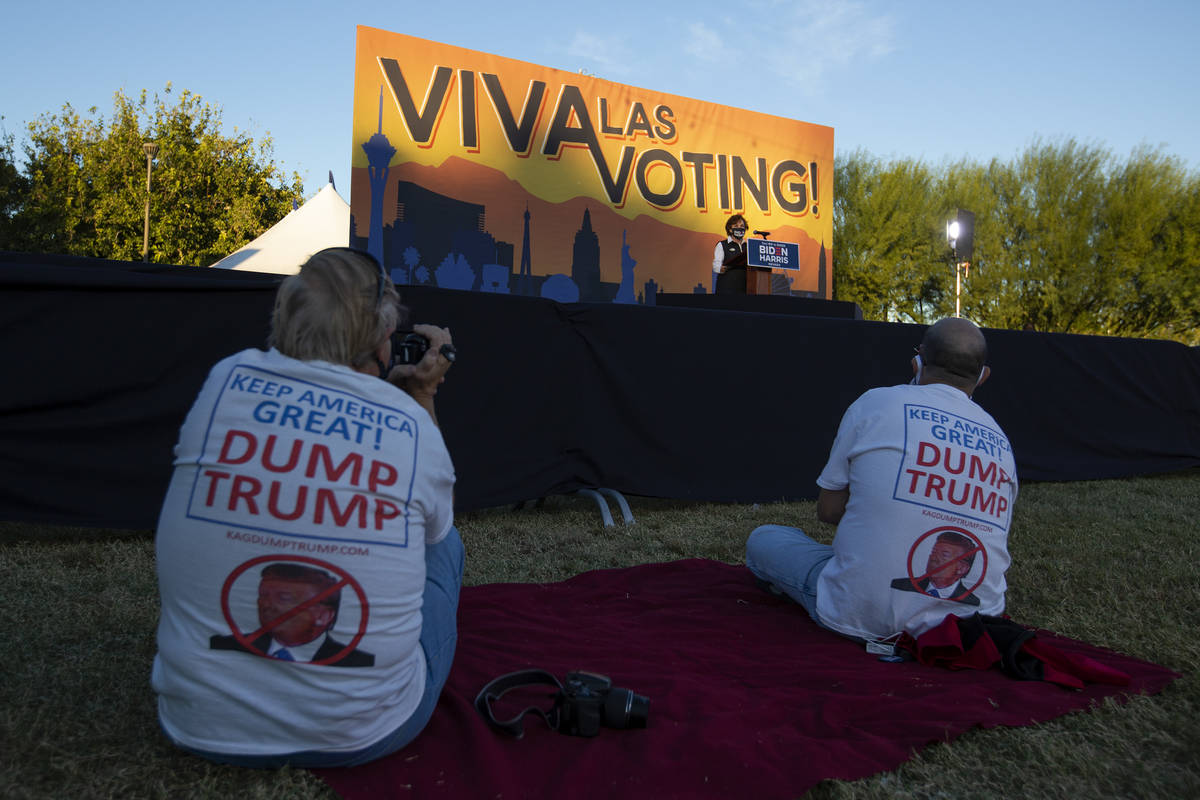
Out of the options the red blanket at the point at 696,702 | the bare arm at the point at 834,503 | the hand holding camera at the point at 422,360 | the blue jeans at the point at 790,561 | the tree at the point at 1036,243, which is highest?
the tree at the point at 1036,243

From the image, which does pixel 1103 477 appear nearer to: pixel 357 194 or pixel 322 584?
pixel 322 584

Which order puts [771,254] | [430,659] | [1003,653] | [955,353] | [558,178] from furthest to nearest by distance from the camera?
1. [558,178]
2. [771,254]
3. [955,353]
4. [1003,653]
5. [430,659]

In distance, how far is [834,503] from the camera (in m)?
2.42

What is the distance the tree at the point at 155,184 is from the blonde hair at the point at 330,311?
2523 centimetres

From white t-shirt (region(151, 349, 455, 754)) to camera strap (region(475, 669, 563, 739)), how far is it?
350 millimetres

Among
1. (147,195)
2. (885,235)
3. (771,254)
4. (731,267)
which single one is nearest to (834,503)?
(771,254)

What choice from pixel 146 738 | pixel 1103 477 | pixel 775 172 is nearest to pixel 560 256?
pixel 775 172

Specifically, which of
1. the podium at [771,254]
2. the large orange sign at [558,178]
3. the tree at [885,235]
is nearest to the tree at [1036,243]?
the tree at [885,235]

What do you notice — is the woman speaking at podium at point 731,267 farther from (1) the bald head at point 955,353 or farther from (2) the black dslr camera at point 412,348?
(2) the black dslr camera at point 412,348

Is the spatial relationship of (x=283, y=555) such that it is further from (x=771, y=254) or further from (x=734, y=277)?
(x=734, y=277)

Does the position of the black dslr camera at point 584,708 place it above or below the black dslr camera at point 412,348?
below

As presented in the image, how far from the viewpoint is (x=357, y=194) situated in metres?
9.25

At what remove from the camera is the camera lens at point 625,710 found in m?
1.74

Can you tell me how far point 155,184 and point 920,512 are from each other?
28052 millimetres
